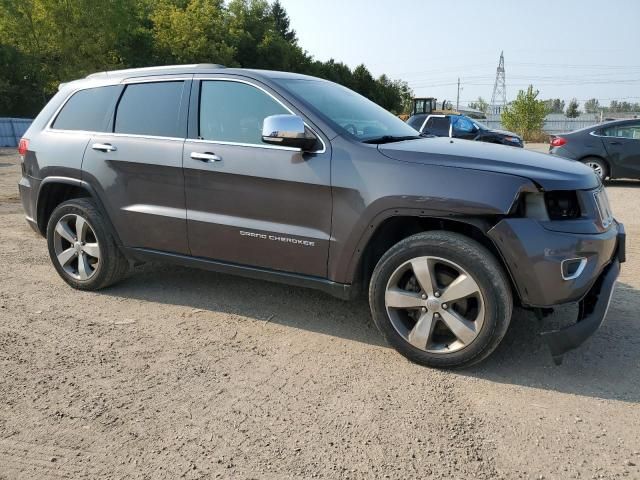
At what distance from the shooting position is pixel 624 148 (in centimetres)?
1124

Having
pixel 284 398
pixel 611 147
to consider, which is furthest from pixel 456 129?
pixel 284 398

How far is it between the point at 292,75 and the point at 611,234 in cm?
246

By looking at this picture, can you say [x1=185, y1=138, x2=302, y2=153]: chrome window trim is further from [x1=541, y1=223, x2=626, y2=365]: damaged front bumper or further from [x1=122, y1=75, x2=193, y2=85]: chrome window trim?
[x1=541, y1=223, x2=626, y2=365]: damaged front bumper

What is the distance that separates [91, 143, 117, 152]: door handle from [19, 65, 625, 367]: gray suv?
10 millimetres

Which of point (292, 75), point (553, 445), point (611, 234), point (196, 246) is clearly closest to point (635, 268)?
point (611, 234)

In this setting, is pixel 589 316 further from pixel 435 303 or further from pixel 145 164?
pixel 145 164

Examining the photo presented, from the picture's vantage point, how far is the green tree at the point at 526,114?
35.6m

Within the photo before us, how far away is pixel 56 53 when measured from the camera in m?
35.3

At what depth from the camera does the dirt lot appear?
2459 mm

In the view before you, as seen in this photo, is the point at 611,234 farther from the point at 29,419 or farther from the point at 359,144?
the point at 29,419

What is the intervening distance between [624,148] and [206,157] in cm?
1026

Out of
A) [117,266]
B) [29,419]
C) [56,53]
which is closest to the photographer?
[29,419]

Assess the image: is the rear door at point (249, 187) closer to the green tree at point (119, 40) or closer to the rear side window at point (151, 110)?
the rear side window at point (151, 110)

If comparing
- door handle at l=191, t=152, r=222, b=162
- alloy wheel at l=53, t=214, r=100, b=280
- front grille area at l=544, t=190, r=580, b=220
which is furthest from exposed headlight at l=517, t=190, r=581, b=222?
alloy wheel at l=53, t=214, r=100, b=280
